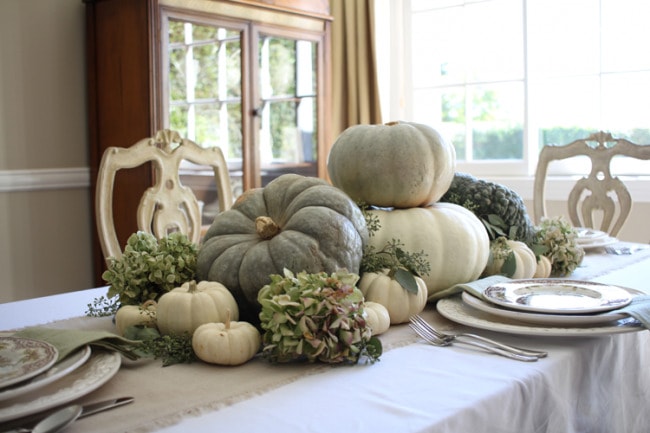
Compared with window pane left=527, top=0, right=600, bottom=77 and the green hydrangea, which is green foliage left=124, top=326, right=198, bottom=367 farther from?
window pane left=527, top=0, right=600, bottom=77

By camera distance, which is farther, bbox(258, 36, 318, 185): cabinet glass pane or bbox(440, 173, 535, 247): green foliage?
bbox(258, 36, 318, 185): cabinet glass pane

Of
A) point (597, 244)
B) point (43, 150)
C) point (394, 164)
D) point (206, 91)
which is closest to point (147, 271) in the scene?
point (394, 164)

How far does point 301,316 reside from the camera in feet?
2.85

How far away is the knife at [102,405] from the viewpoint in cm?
74

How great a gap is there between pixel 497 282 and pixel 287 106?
2.46 metres

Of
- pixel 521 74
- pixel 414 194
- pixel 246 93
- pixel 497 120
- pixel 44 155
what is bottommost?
pixel 414 194

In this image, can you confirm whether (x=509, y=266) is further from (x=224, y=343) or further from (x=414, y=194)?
(x=224, y=343)

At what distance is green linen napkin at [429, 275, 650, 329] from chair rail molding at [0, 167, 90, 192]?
2405mm

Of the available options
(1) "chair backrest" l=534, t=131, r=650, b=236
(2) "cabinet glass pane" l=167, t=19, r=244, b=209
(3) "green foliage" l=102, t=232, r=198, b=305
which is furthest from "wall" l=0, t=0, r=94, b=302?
(3) "green foliage" l=102, t=232, r=198, b=305

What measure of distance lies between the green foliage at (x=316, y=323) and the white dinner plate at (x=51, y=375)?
212mm

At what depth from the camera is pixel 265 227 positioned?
1074 mm

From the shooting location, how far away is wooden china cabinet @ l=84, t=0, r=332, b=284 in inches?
117

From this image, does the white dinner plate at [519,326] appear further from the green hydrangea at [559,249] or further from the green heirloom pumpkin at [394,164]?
the green hydrangea at [559,249]

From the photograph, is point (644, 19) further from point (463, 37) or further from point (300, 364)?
point (300, 364)
